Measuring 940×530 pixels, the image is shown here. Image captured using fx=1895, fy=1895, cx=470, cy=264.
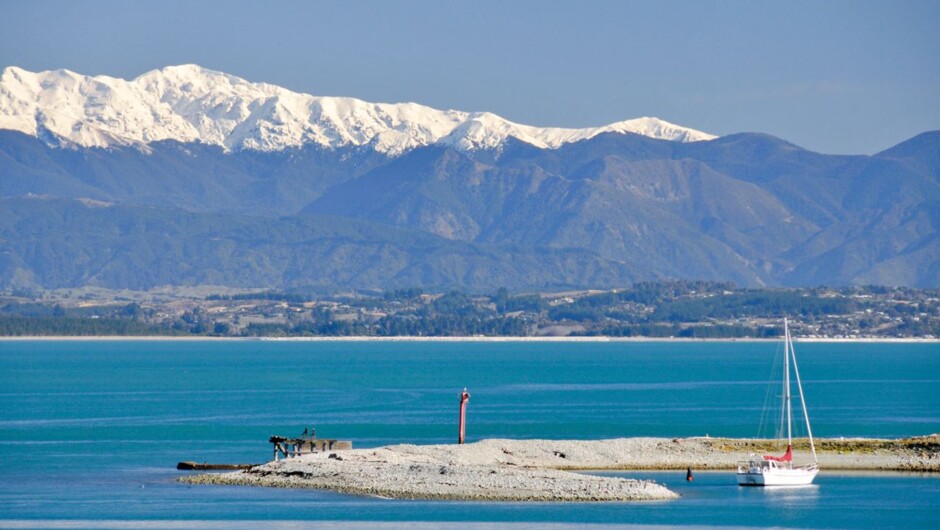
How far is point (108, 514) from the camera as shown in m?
68.1

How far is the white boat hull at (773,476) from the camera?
255 feet

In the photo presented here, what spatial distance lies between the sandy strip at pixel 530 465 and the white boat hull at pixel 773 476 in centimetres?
550

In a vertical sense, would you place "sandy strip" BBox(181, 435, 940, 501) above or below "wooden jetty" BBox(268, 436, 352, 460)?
below

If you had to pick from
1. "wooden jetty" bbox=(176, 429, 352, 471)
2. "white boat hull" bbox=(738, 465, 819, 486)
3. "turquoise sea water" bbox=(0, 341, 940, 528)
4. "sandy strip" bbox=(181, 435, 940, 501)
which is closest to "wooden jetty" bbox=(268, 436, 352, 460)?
"wooden jetty" bbox=(176, 429, 352, 471)

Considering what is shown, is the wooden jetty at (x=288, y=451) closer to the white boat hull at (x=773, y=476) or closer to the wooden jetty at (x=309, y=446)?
the wooden jetty at (x=309, y=446)

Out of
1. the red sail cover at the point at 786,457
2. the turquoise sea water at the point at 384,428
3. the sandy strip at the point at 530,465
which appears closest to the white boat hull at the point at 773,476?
the turquoise sea water at the point at 384,428

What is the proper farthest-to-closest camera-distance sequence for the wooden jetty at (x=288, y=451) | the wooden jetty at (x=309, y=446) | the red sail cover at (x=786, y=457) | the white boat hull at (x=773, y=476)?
the wooden jetty at (x=309, y=446) → the wooden jetty at (x=288, y=451) → the red sail cover at (x=786, y=457) → the white boat hull at (x=773, y=476)

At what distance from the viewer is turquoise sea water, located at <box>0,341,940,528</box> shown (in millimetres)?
68250

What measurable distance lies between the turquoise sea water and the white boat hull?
69cm

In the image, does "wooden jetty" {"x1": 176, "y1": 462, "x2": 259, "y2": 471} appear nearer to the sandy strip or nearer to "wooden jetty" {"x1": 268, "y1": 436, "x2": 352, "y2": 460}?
the sandy strip

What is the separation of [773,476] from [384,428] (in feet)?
116

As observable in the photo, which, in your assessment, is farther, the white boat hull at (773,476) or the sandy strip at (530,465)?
the white boat hull at (773,476)

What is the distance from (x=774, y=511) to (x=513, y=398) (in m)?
73.7

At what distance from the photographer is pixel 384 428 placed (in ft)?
357
